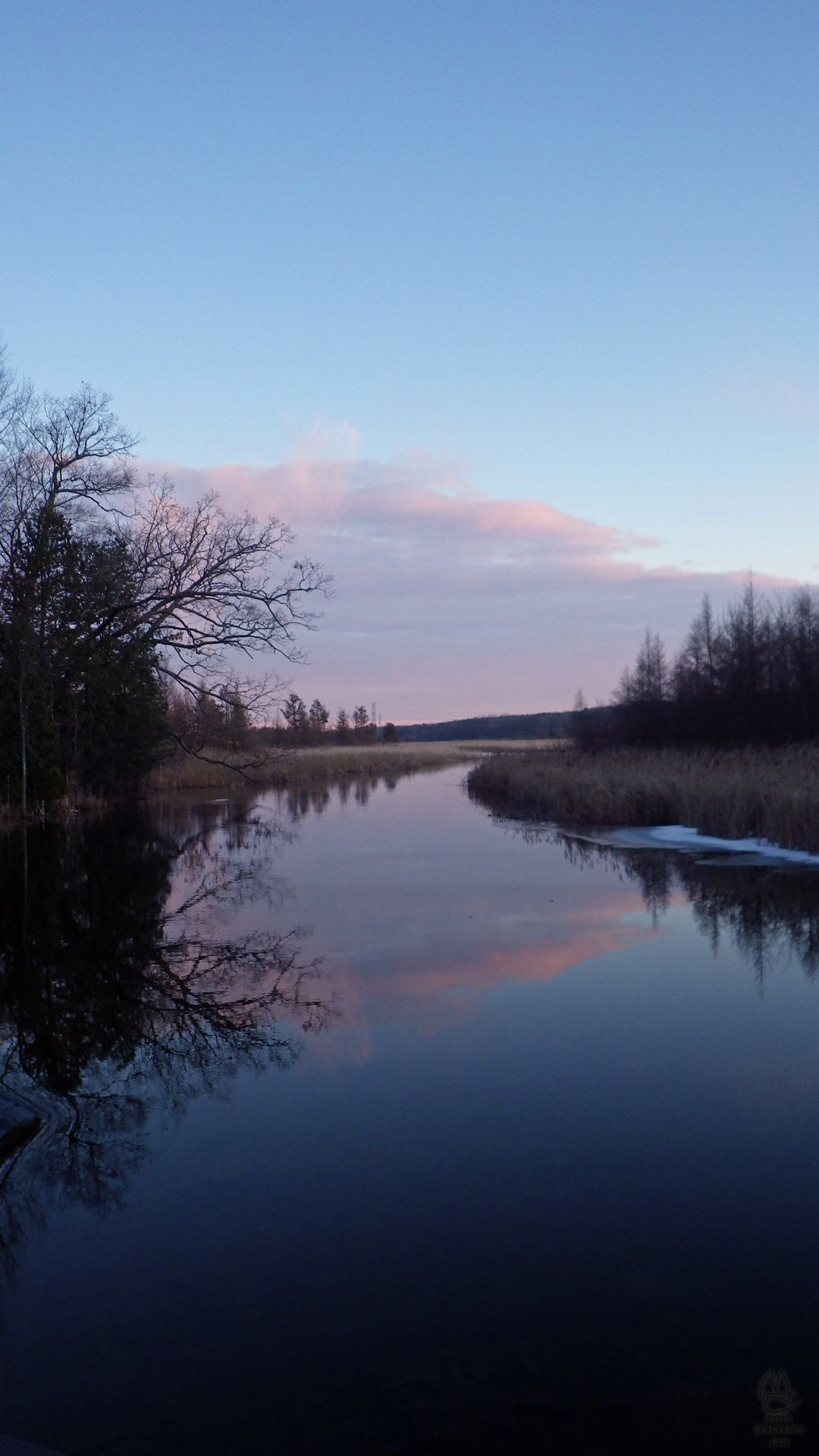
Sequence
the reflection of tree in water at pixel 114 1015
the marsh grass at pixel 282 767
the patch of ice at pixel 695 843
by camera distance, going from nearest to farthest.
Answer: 1. the reflection of tree in water at pixel 114 1015
2. the patch of ice at pixel 695 843
3. the marsh grass at pixel 282 767

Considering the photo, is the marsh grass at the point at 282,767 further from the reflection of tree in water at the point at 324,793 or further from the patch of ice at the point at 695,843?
the patch of ice at the point at 695,843

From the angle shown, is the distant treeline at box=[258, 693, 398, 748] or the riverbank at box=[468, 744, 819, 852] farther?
the distant treeline at box=[258, 693, 398, 748]

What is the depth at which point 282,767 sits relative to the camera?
1873 inches

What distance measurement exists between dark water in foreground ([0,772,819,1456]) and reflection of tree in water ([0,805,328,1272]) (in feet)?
0.09

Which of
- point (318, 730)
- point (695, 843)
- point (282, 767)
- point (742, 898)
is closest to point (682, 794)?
point (695, 843)

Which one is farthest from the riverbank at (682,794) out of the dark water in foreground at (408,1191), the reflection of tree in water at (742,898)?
the dark water in foreground at (408,1191)

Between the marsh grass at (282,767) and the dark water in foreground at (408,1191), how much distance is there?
70.9 feet

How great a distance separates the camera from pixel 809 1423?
7.95 feet

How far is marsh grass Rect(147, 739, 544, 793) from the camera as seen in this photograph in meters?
36.7

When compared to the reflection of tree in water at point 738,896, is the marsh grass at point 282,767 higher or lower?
higher

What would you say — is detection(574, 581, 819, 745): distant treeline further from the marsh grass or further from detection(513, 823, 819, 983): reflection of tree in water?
detection(513, 823, 819, 983): reflection of tree in water

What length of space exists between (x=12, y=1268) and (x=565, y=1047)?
3.25m

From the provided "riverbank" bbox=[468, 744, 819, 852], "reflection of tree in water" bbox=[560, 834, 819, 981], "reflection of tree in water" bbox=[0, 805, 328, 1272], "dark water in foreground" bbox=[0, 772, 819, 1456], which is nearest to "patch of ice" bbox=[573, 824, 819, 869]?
"riverbank" bbox=[468, 744, 819, 852]

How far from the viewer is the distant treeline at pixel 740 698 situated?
43625 mm
